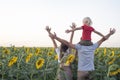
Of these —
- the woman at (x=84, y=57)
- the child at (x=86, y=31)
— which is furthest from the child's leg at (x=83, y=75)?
the child at (x=86, y=31)

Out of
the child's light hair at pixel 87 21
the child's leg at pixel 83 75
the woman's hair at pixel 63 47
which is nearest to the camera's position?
the child's light hair at pixel 87 21

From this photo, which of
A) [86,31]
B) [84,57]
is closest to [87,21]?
[86,31]

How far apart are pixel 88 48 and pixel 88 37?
21 cm

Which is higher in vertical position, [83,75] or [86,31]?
[86,31]

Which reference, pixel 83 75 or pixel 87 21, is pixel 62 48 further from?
pixel 87 21

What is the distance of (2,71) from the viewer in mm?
7367

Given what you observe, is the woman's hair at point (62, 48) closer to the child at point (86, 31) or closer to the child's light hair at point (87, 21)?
the child at point (86, 31)

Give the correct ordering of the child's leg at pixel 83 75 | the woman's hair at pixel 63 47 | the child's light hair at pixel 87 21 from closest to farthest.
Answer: the child's light hair at pixel 87 21, the child's leg at pixel 83 75, the woman's hair at pixel 63 47

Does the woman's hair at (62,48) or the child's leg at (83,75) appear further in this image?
the woman's hair at (62,48)

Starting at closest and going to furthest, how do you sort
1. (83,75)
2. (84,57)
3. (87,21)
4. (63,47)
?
(87,21), (84,57), (83,75), (63,47)

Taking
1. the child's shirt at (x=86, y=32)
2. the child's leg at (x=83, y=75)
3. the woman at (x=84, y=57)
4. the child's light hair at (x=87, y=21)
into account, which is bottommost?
the child's leg at (x=83, y=75)

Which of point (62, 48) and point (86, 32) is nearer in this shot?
point (86, 32)

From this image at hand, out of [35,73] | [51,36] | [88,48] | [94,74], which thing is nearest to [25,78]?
[35,73]

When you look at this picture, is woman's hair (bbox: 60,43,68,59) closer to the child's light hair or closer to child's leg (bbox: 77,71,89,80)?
child's leg (bbox: 77,71,89,80)
